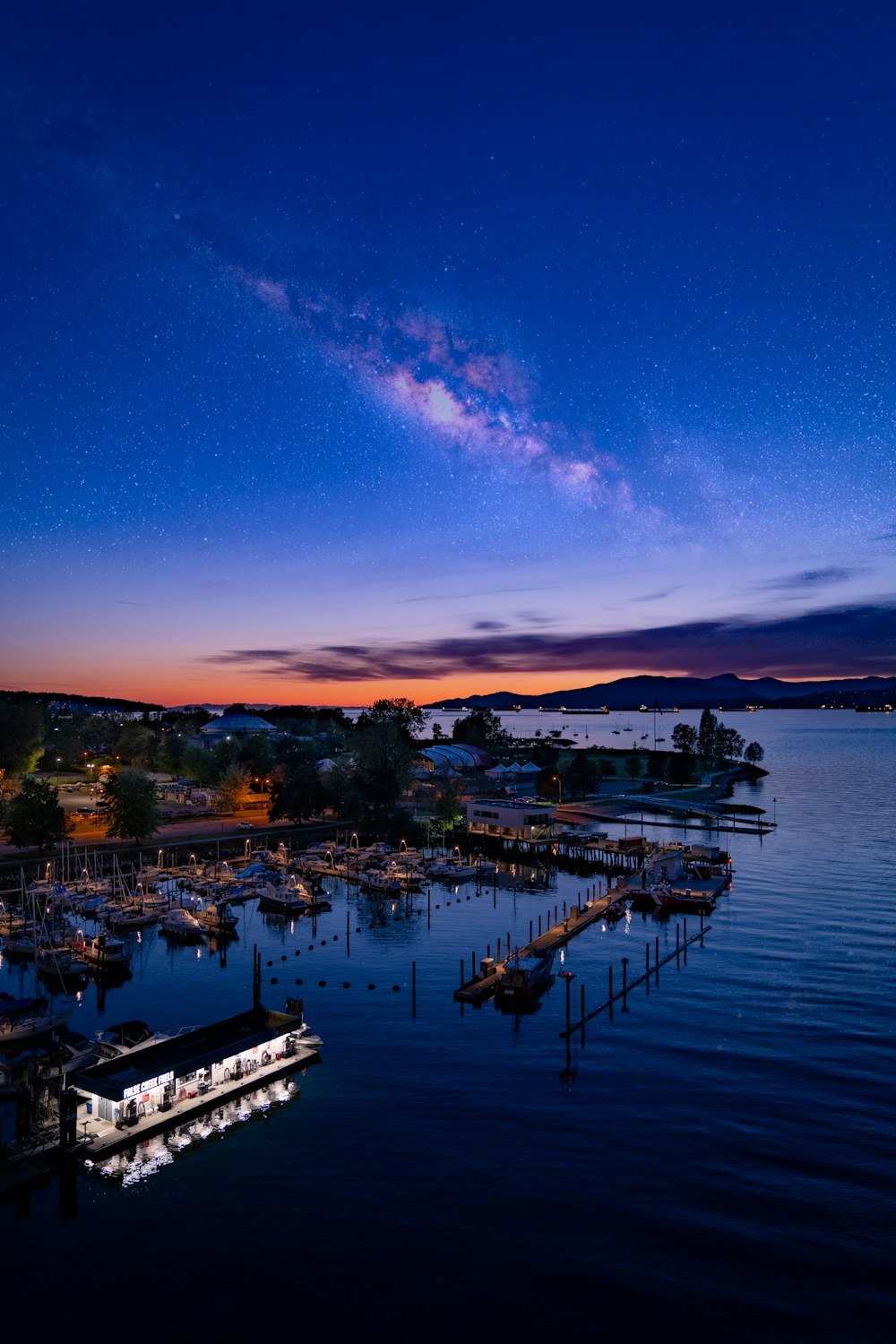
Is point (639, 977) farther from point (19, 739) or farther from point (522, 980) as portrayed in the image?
point (19, 739)

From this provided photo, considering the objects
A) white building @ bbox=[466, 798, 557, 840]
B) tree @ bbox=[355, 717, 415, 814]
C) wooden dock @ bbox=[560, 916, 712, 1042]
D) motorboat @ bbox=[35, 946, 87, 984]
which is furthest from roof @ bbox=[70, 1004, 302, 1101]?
tree @ bbox=[355, 717, 415, 814]

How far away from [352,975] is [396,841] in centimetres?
5035

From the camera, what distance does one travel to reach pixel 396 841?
358 ft

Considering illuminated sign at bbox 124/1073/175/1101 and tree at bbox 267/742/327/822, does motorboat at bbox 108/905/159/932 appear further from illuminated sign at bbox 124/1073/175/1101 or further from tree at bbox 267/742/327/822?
tree at bbox 267/742/327/822

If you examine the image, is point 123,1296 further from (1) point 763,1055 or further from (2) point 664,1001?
(2) point 664,1001

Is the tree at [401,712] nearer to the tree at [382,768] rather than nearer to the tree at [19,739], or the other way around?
the tree at [382,768]

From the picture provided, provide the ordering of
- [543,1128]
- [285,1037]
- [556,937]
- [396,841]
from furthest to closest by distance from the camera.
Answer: [396,841] < [556,937] < [285,1037] < [543,1128]

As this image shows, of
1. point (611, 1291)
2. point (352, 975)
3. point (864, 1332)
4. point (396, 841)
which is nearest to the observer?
point (864, 1332)

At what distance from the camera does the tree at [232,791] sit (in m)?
121

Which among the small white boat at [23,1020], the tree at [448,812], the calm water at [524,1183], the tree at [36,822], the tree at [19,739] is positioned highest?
the tree at [19,739]

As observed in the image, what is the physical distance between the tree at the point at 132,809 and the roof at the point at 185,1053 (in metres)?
55.3

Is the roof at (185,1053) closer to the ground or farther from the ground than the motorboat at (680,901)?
farther from the ground

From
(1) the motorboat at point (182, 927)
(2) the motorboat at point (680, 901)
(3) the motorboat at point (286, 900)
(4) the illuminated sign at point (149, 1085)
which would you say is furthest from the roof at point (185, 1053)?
(2) the motorboat at point (680, 901)

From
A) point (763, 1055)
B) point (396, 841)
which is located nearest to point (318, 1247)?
point (763, 1055)
